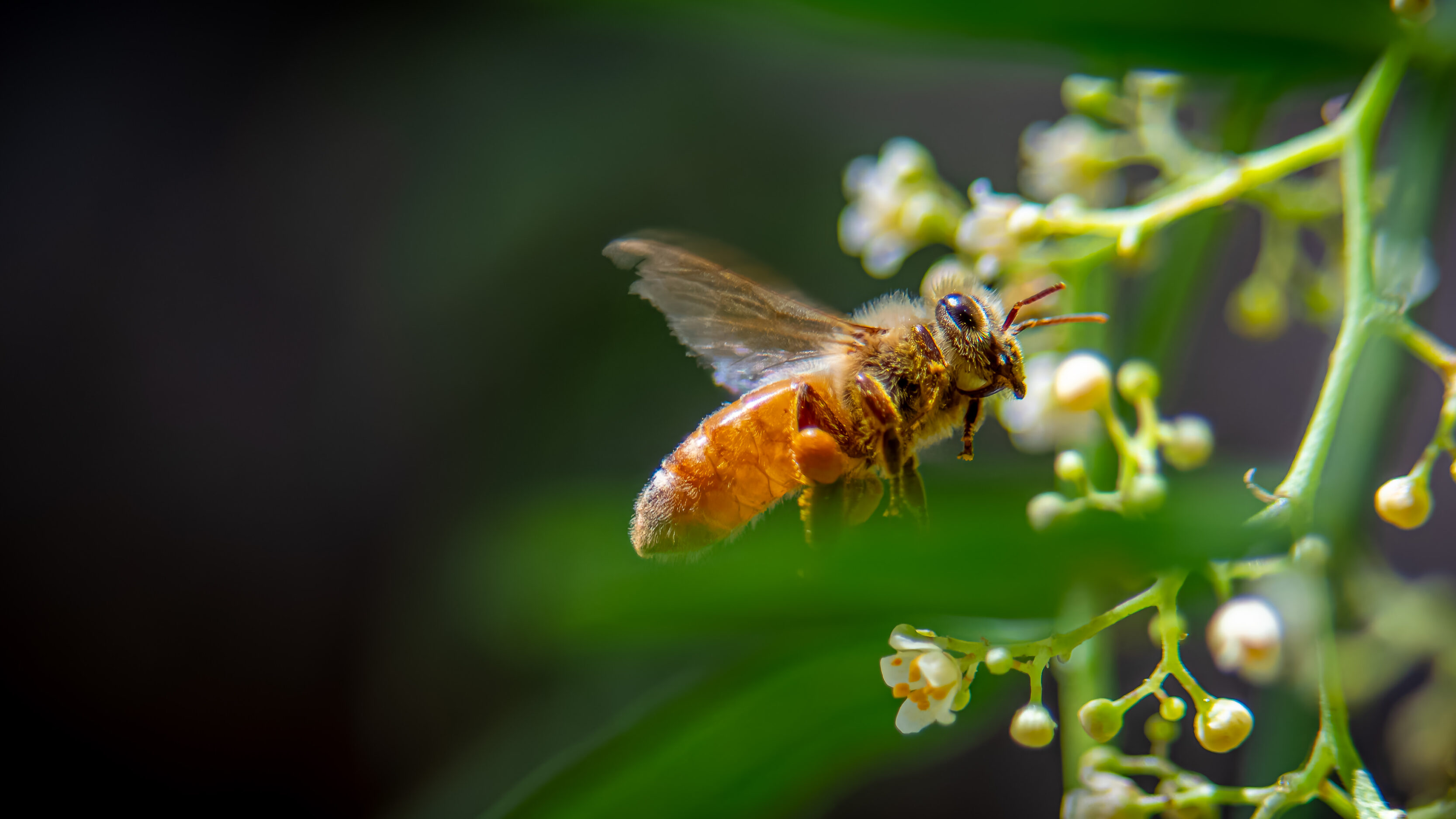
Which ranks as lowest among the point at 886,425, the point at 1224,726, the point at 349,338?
the point at 1224,726

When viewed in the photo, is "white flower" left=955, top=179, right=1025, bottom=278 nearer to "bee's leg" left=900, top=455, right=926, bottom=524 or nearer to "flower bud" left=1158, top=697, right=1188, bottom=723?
"bee's leg" left=900, top=455, right=926, bottom=524

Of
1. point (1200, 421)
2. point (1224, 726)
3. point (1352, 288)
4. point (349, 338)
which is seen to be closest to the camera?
point (1224, 726)

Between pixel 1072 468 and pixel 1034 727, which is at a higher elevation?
pixel 1072 468

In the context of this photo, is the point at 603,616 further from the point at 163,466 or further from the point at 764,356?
the point at 163,466

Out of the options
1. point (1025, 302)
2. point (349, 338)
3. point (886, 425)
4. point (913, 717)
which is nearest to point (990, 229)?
point (1025, 302)

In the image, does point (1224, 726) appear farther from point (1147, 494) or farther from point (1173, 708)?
point (1147, 494)

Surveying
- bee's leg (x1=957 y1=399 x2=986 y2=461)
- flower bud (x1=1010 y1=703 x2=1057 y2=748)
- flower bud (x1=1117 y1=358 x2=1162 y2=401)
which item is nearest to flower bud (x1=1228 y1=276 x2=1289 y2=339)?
flower bud (x1=1117 y1=358 x2=1162 y2=401)

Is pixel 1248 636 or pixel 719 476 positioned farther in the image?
pixel 719 476
